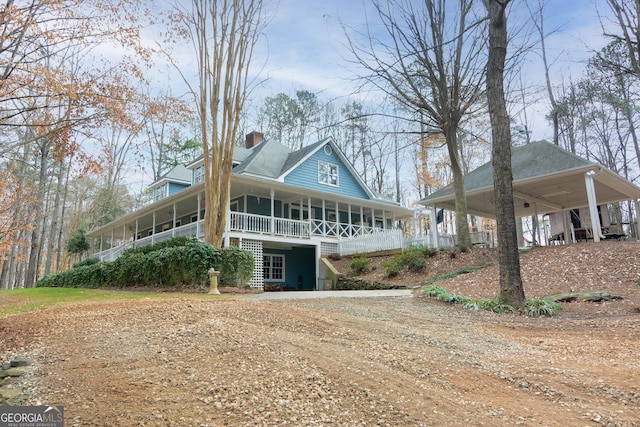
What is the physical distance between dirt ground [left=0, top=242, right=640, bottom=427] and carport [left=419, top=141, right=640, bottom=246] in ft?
27.7

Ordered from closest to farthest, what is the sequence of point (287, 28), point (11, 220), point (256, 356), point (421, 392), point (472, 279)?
point (421, 392), point (256, 356), point (472, 279), point (287, 28), point (11, 220)

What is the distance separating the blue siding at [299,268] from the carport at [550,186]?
6554 mm

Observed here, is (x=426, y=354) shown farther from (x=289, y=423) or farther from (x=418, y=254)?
(x=418, y=254)

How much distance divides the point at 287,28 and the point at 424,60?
4617 millimetres

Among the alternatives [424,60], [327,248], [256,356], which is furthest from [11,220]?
[256,356]

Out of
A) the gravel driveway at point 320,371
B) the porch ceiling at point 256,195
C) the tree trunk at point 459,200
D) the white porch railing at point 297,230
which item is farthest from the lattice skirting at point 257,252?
the gravel driveway at point 320,371

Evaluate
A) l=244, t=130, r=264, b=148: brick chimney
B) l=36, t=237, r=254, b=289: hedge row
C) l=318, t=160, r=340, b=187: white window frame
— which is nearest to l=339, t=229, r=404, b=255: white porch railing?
l=318, t=160, r=340, b=187: white window frame

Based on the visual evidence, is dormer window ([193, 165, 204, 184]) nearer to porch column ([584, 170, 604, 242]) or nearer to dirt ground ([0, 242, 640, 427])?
dirt ground ([0, 242, 640, 427])

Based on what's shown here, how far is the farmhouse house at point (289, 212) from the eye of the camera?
53.1 ft

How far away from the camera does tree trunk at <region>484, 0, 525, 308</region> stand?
24.2 feet

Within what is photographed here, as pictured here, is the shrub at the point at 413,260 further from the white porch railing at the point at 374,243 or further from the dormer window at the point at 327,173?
the dormer window at the point at 327,173

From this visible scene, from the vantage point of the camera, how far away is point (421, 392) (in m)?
2.88

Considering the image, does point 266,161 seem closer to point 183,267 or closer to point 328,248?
point 328,248

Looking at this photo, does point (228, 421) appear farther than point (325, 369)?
No
